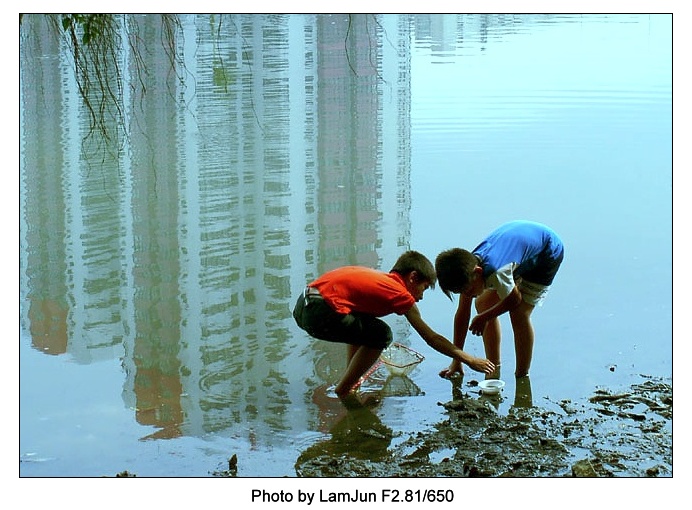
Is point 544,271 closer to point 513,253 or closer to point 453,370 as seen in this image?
point 513,253

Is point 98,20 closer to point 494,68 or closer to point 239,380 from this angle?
point 239,380

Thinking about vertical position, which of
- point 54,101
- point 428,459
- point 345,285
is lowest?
point 428,459

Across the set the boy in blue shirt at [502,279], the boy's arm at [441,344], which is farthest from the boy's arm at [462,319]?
the boy's arm at [441,344]

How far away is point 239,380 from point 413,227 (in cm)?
267

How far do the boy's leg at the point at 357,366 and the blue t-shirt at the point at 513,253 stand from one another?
2.14 ft

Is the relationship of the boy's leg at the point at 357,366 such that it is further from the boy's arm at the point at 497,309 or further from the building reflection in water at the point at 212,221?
the boy's arm at the point at 497,309

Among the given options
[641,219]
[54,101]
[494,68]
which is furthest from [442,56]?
[641,219]

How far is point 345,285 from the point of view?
189 inches

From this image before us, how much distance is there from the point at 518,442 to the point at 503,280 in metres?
0.80

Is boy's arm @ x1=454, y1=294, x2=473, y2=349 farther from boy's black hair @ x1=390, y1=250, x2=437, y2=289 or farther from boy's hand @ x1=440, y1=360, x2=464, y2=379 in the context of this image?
boy's black hair @ x1=390, y1=250, x2=437, y2=289

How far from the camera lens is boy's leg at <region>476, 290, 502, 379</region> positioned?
5.21m

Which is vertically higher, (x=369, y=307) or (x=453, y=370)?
(x=369, y=307)

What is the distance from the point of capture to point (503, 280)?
476 centimetres

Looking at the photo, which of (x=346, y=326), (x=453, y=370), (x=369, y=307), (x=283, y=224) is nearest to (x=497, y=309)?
(x=453, y=370)
